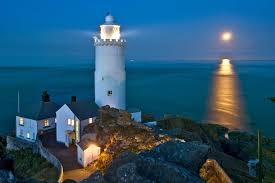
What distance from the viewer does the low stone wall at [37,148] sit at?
1875 cm

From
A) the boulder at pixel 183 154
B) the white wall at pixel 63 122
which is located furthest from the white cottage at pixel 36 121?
the boulder at pixel 183 154

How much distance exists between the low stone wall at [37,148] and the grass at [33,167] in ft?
0.90

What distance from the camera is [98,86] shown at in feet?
90.3

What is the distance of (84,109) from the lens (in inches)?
997

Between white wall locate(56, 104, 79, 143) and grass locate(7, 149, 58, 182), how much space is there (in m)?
2.47

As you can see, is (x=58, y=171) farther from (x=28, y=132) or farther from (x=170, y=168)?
(x=170, y=168)

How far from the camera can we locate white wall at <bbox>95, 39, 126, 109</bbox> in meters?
27.0

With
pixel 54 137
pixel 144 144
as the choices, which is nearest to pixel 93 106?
pixel 54 137

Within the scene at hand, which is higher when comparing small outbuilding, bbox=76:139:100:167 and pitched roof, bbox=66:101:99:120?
pitched roof, bbox=66:101:99:120

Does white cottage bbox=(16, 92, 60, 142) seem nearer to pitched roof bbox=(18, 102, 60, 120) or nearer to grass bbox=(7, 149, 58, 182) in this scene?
pitched roof bbox=(18, 102, 60, 120)

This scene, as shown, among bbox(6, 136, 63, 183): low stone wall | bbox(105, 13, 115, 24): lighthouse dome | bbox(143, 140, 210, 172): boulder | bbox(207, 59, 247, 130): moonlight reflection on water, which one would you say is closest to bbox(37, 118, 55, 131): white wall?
bbox(6, 136, 63, 183): low stone wall

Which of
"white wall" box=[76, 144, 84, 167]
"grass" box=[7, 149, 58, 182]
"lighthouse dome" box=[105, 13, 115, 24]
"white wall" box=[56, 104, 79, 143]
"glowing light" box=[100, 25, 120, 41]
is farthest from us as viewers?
"lighthouse dome" box=[105, 13, 115, 24]

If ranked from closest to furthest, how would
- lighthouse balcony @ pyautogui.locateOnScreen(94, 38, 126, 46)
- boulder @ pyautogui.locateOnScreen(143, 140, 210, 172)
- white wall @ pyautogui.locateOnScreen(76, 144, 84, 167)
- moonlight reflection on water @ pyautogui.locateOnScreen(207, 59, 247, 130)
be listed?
boulder @ pyautogui.locateOnScreen(143, 140, 210, 172)
white wall @ pyautogui.locateOnScreen(76, 144, 84, 167)
lighthouse balcony @ pyautogui.locateOnScreen(94, 38, 126, 46)
moonlight reflection on water @ pyautogui.locateOnScreen(207, 59, 247, 130)

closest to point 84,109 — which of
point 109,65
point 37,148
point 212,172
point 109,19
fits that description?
point 109,65
